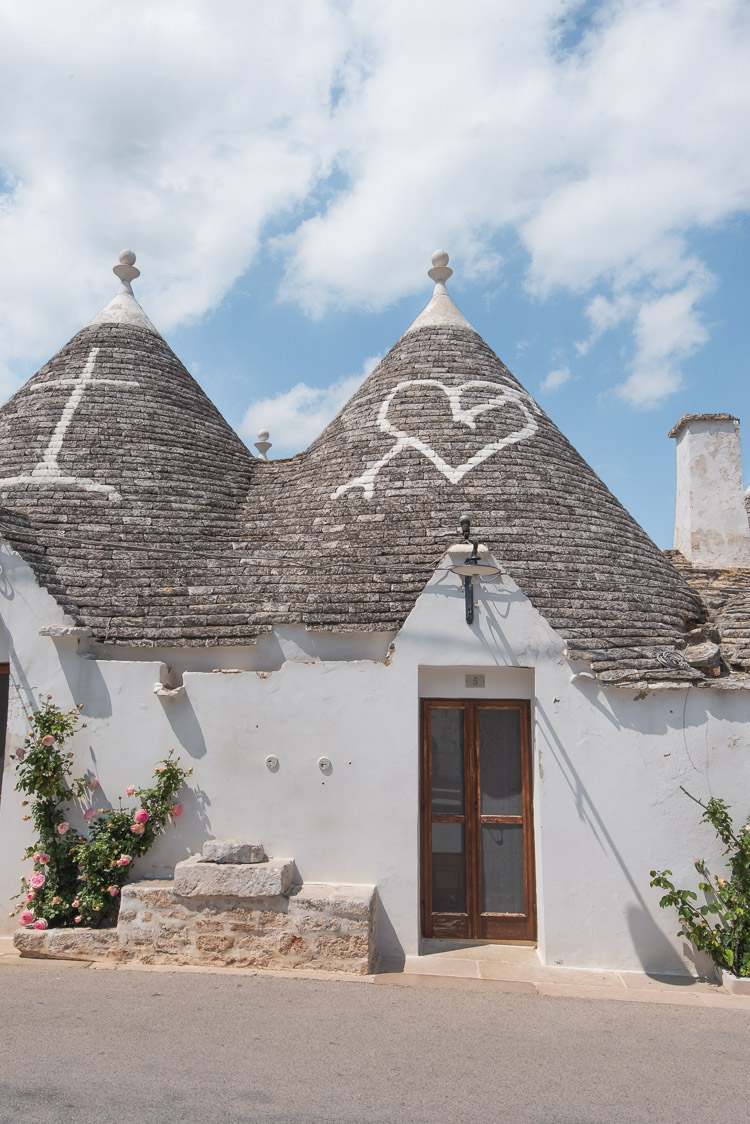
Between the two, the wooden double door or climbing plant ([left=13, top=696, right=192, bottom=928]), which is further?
the wooden double door

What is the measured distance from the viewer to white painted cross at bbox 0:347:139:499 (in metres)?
→ 9.02

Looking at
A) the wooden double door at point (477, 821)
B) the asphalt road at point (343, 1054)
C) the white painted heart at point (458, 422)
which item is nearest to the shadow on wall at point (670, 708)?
the wooden double door at point (477, 821)

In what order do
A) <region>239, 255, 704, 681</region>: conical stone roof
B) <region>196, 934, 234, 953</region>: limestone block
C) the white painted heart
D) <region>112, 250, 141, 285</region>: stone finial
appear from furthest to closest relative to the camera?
<region>112, 250, 141, 285</region>: stone finial
the white painted heart
<region>239, 255, 704, 681</region>: conical stone roof
<region>196, 934, 234, 953</region>: limestone block

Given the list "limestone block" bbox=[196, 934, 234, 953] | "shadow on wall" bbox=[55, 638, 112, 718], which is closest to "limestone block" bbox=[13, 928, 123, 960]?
"limestone block" bbox=[196, 934, 234, 953]

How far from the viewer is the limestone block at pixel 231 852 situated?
19.7 ft

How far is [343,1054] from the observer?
14.6 feet

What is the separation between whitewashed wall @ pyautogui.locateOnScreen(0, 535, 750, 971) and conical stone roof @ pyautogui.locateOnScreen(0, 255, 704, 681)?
0.36 metres

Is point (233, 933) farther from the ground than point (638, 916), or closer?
closer

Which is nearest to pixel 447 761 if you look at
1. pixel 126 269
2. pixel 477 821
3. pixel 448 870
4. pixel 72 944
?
pixel 477 821

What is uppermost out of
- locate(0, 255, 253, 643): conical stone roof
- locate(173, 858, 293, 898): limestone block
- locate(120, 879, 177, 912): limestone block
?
locate(0, 255, 253, 643): conical stone roof

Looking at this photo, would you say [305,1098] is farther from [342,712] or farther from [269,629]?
[269,629]

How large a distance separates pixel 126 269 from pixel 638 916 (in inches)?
441

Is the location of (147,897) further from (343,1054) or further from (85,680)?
(343,1054)

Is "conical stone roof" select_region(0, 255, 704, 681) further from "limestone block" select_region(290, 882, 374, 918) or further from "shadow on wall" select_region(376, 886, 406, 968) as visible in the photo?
"shadow on wall" select_region(376, 886, 406, 968)
